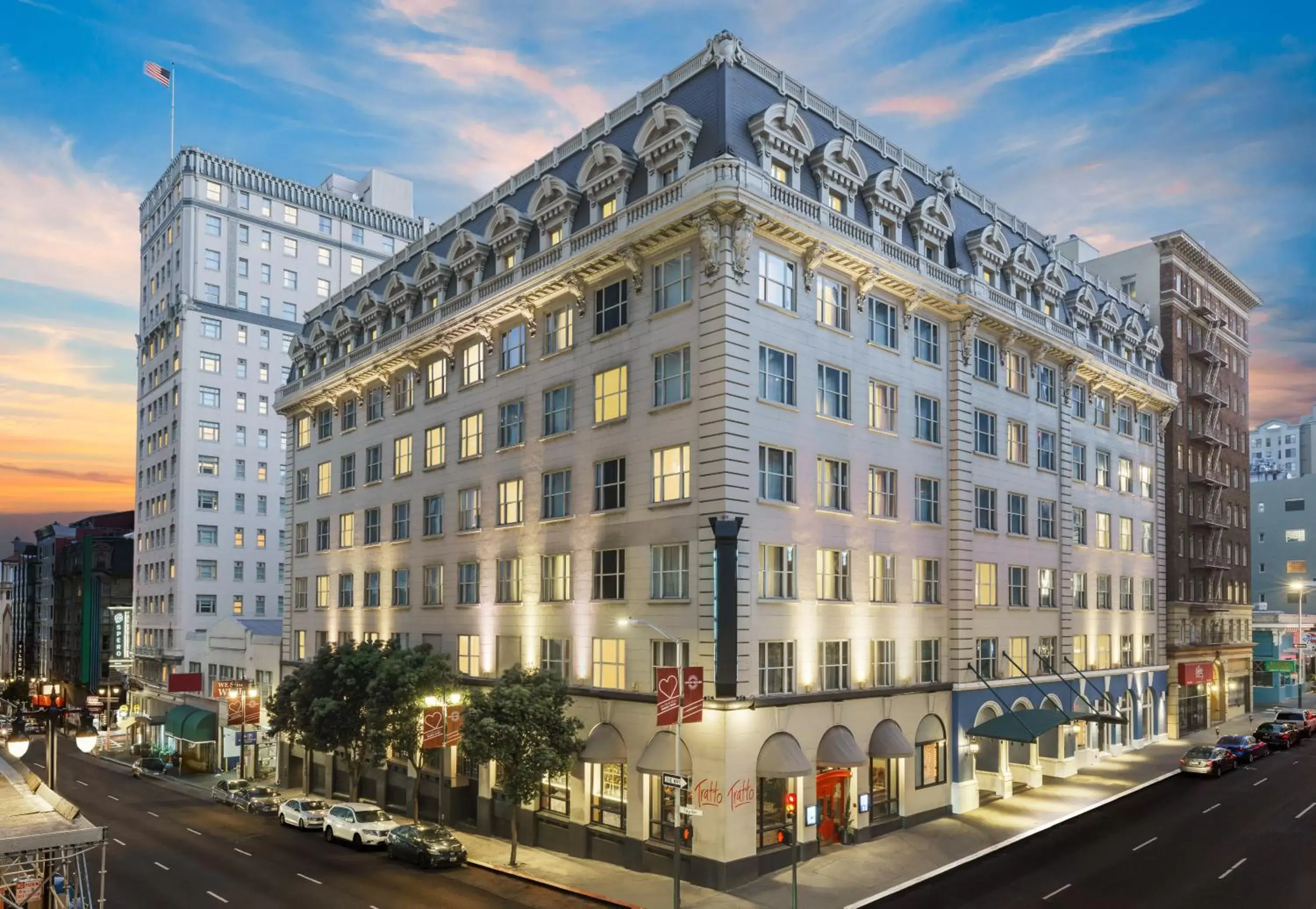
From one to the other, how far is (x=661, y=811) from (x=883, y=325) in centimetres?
2147

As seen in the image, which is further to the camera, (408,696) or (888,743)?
(408,696)

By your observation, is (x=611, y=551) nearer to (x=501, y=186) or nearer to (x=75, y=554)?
(x=501, y=186)

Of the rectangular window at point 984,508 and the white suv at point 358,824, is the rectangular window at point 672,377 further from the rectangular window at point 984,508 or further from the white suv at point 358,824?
the white suv at point 358,824

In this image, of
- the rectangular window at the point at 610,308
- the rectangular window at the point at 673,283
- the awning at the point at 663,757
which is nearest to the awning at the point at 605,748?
the awning at the point at 663,757

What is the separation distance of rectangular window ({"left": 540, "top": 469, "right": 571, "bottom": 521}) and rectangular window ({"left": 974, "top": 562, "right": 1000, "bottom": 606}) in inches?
745

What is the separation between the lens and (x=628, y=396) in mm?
39125

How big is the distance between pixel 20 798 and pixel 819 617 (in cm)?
2684

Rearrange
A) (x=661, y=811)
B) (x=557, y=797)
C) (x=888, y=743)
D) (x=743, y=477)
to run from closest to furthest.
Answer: (x=743, y=477), (x=661, y=811), (x=888, y=743), (x=557, y=797)

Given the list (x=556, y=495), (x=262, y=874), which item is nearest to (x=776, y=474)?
(x=556, y=495)

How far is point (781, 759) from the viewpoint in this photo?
34.8 m

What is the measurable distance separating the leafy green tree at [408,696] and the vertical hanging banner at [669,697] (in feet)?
51.8

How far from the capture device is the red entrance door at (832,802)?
125ft

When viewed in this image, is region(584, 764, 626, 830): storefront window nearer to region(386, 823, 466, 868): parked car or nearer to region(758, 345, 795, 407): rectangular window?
region(386, 823, 466, 868): parked car

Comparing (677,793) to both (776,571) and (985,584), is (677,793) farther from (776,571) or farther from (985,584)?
(985,584)
